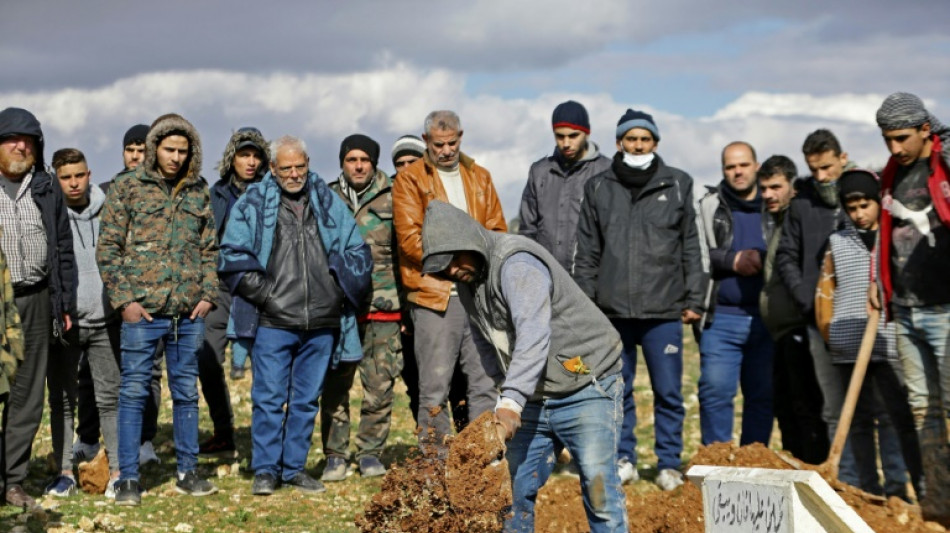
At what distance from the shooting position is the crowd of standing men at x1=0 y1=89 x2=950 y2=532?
8.34 m

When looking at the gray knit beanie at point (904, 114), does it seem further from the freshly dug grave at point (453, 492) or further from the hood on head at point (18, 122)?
the hood on head at point (18, 122)

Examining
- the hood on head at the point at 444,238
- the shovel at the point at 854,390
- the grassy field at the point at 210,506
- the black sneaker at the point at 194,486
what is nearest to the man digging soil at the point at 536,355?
the hood on head at the point at 444,238

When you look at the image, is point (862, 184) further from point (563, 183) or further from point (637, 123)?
point (563, 183)

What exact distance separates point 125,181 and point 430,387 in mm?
2618

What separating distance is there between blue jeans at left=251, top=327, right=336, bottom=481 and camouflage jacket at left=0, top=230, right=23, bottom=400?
2.25m

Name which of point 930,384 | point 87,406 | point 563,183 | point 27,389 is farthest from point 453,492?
point 87,406

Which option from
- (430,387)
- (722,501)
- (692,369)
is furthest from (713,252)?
(692,369)

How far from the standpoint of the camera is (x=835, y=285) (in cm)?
880

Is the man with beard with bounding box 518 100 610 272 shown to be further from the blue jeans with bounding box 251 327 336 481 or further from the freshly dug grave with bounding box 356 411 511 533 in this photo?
the freshly dug grave with bounding box 356 411 511 533

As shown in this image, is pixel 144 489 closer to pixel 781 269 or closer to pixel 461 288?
pixel 461 288

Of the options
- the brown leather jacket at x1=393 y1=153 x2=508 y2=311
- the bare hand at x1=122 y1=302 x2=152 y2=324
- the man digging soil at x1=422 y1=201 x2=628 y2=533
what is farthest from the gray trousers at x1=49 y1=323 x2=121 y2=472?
the man digging soil at x1=422 y1=201 x2=628 y2=533

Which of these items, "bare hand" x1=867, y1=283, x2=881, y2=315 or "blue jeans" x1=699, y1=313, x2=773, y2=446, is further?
"blue jeans" x1=699, y1=313, x2=773, y2=446

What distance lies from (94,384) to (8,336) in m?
2.42

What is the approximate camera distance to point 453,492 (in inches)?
232
